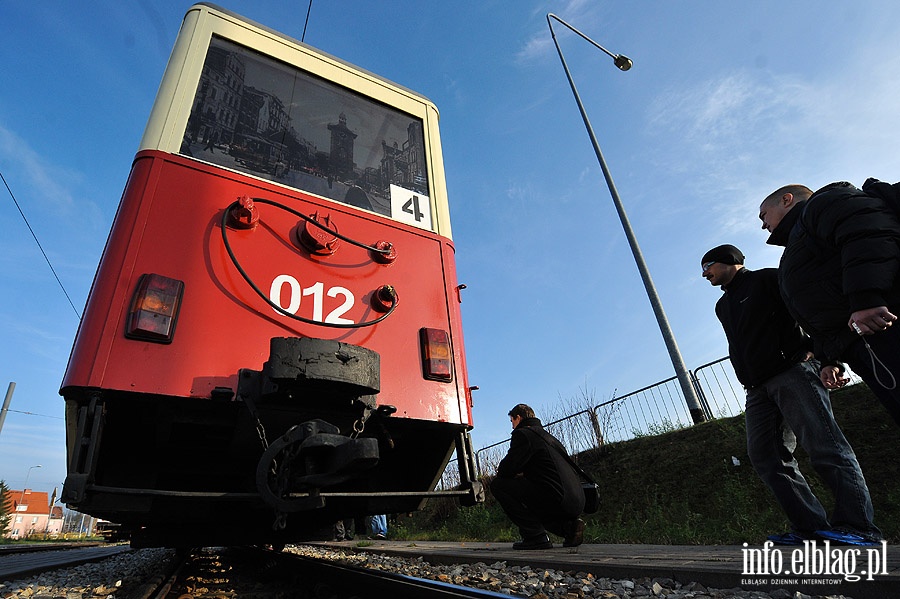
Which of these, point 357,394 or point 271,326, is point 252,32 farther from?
point 357,394

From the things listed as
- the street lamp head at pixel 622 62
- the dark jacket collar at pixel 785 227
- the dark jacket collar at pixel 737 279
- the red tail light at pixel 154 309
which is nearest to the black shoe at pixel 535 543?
the dark jacket collar at pixel 737 279

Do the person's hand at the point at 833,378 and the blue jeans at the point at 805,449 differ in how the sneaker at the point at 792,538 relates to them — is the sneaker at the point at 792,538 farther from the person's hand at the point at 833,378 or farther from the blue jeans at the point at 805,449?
the person's hand at the point at 833,378

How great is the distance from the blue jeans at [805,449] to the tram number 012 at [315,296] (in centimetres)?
243

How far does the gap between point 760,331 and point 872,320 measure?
3.35 feet

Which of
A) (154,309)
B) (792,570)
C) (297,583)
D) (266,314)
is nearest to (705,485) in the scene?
(792,570)

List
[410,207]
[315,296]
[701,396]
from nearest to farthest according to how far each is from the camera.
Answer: [315,296]
[410,207]
[701,396]

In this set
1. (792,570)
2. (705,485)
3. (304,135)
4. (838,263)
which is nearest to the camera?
(792,570)

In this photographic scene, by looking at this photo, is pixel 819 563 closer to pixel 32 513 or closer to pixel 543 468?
pixel 543 468

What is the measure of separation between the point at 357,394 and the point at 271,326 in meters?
0.58

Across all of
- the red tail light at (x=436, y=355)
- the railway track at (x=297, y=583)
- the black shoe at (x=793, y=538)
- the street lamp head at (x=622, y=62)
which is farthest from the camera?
the street lamp head at (x=622, y=62)

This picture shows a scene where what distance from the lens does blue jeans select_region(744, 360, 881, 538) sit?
2.30 m

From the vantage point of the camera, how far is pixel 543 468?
12.7 feet

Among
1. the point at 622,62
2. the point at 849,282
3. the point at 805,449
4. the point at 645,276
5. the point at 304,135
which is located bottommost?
the point at 805,449

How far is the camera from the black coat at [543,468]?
3.78 meters
